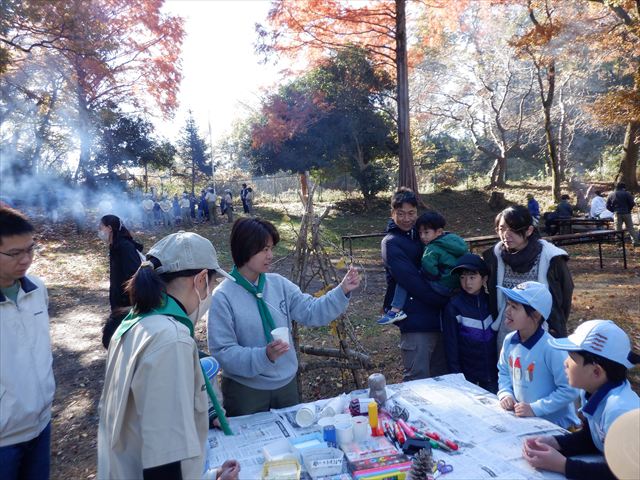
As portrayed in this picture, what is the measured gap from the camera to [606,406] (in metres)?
1.79

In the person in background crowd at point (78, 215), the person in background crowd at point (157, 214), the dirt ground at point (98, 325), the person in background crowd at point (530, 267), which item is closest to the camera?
the person in background crowd at point (530, 267)

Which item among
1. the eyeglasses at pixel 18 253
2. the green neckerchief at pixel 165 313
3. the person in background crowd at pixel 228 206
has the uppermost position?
the person in background crowd at pixel 228 206

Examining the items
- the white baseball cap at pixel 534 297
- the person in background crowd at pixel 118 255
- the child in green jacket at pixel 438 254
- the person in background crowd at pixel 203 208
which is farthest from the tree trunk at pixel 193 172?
the white baseball cap at pixel 534 297

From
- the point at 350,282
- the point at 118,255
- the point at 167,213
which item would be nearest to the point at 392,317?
the point at 350,282

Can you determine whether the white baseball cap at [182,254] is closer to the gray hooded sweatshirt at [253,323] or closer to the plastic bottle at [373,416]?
the gray hooded sweatshirt at [253,323]

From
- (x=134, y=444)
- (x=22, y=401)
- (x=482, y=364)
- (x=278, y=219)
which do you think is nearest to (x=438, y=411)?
(x=482, y=364)

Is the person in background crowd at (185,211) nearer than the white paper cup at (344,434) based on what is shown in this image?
No

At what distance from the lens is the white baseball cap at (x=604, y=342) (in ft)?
5.88

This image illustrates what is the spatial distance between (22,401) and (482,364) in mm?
2628

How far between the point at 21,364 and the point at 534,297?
2627mm

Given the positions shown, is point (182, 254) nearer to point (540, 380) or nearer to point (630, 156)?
point (540, 380)

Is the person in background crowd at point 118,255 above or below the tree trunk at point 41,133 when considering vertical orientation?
below

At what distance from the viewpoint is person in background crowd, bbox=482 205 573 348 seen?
288 cm

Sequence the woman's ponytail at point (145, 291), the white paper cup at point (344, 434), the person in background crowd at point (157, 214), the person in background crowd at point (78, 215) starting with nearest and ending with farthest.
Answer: the woman's ponytail at point (145, 291) < the white paper cup at point (344, 434) < the person in background crowd at point (78, 215) < the person in background crowd at point (157, 214)
